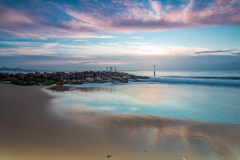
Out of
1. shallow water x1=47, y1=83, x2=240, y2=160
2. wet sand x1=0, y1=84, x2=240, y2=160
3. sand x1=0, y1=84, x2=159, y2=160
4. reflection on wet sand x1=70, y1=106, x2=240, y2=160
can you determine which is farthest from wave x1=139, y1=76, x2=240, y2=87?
sand x1=0, y1=84, x2=159, y2=160

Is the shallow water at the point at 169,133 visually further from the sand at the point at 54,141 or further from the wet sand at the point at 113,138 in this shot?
the sand at the point at 54,141

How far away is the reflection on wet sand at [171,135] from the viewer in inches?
124

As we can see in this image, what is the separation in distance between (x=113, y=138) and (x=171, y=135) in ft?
4.92

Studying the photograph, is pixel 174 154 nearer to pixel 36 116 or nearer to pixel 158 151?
pixel 158 151

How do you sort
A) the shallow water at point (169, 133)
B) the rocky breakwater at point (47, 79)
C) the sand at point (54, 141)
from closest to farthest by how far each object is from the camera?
1. the sand at point (54, 141)
2. the shallow water at point (169, 133)
3. the rocky breakwater at point (47, 79)

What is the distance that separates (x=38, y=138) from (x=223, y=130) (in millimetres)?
4974

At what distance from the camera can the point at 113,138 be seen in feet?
12.3

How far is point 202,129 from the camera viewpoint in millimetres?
4457

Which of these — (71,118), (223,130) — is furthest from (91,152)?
(223,130)

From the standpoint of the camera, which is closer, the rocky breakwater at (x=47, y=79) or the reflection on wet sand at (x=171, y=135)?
the reflection on wet sand at (x=171, y=135)

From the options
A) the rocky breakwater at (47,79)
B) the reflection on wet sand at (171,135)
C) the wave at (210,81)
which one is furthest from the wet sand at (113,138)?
the wave at (210,81)

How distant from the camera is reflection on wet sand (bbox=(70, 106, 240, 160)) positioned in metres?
3.16

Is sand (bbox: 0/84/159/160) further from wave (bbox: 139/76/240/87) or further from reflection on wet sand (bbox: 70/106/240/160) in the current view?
wave (bbox: 139/76/240/87)

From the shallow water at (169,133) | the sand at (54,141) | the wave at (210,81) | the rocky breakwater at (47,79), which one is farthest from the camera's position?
the wave at (210,81)
